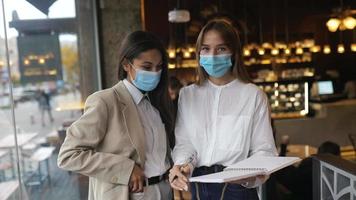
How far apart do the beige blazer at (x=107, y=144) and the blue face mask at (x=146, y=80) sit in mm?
90

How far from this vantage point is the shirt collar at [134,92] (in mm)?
1814

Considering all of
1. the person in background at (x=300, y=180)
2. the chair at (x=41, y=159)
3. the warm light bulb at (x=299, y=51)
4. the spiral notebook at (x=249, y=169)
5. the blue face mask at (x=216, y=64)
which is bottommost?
the person in background at (x=300, y=180)

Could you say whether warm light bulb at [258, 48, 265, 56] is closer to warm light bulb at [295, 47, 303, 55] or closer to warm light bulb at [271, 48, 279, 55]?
warm light bulb at [271, 48, 279, 55]

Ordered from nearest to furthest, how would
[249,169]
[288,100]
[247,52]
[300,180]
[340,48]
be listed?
[249,169]
[300,180]
[288,100]
[247,52]
[340,48]

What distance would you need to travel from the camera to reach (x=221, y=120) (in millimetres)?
1767

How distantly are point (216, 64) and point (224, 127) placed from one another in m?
0.29

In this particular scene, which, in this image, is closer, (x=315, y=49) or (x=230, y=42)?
(x=230, y=42)

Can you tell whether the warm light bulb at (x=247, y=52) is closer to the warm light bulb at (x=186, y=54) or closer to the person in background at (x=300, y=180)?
the warm light bulb at (x=186, y=54)

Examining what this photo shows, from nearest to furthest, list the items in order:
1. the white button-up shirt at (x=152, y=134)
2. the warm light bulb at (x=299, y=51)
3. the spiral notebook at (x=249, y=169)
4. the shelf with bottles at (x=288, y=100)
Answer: the spiral notebook at (x=249, y=169) < the white button-up shirt at (x=152, y=134) < the shelf with bottles at (x=288, y=100) < the warm light bulb at (x=299, y=51)

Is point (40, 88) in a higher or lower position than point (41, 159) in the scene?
higher

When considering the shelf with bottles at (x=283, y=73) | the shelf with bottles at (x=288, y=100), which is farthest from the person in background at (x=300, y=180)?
the shelf with bottles at (x=283, y=73)

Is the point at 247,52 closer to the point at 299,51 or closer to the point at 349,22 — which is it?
the point at 299,51

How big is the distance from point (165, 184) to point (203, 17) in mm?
9436

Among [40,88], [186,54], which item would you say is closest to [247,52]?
[186,54]
